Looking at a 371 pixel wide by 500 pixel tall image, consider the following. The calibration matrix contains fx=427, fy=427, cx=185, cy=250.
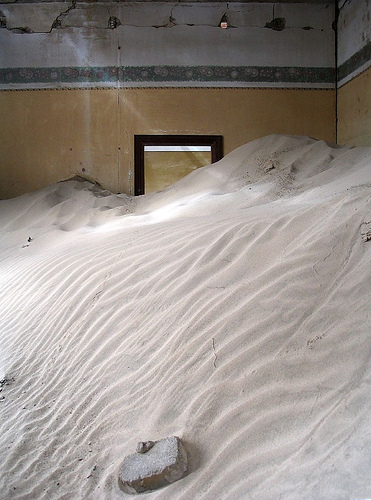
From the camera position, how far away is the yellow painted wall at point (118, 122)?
7762 mm

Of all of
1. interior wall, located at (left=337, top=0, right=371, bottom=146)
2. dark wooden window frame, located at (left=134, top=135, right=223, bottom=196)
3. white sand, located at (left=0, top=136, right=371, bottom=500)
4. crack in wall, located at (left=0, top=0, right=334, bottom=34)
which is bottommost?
white sand, located at (left=0, top=136, right=371, bottom=500)

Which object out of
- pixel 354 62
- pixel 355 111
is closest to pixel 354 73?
pixel 354 62

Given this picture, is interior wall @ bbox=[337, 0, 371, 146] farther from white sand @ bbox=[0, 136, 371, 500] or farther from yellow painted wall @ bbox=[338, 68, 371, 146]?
white sand @ bbox=[0, 136, 371, 500]

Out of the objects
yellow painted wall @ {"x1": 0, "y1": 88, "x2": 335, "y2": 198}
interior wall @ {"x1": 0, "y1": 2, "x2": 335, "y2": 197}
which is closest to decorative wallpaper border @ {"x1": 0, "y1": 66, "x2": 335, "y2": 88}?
interior wall @ {"x1": 0, "y1": 2, "x2": 335, "y2": 197}

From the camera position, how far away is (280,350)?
1.94m

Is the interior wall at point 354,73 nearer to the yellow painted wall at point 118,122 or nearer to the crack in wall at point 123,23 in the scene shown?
the yellow painted wall at point 118,122

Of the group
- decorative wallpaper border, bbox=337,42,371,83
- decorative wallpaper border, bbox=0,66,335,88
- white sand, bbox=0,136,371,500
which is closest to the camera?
white sand, bbox=0,136,371,500

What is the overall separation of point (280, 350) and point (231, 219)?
1446 millimetres

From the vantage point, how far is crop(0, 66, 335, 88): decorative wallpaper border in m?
7.76

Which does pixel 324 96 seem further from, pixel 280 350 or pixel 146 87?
pixel 280 350

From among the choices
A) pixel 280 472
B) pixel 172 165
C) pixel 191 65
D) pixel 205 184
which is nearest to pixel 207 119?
pixel 191 65

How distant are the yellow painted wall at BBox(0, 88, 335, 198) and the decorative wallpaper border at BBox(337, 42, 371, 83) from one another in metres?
0.37

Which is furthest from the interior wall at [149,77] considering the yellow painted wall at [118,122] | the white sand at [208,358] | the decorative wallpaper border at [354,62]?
the white sand at [208,358]

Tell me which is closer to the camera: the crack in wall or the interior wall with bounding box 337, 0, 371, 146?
the interior wall with bounding box 337, 0, 371, 146
